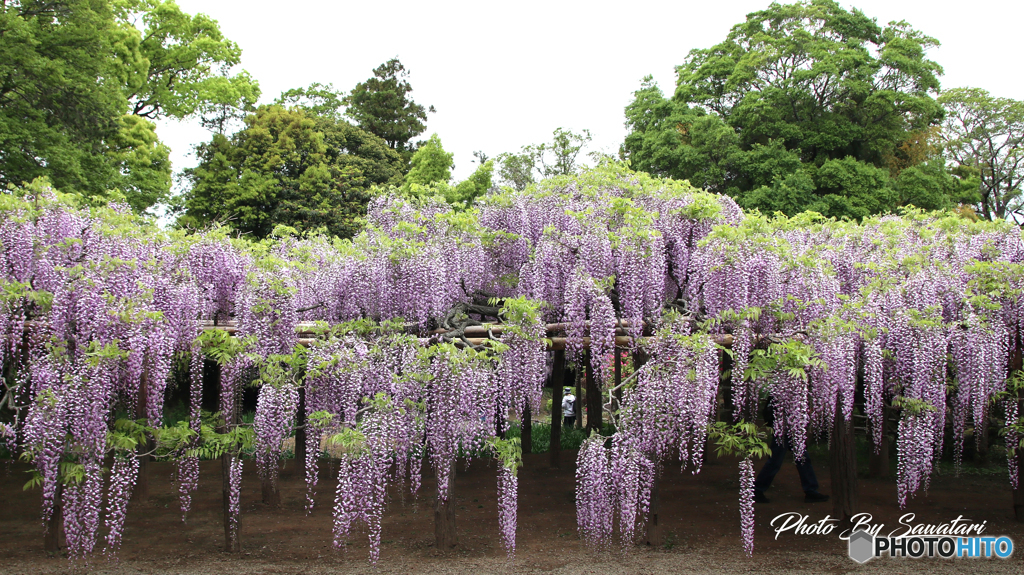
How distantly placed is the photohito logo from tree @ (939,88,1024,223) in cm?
2196

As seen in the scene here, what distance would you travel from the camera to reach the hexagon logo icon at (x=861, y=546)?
24.1ft

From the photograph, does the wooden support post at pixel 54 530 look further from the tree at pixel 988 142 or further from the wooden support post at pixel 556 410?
the tree at pixel 988 142

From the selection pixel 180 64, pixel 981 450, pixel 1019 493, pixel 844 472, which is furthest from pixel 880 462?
pixel 180 64

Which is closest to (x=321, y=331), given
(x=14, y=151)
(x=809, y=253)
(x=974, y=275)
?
(x=809, y=253)

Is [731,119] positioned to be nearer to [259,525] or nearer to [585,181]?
[585,181]

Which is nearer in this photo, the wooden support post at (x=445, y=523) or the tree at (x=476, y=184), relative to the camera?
the wooden support post at (x=445, y=523)

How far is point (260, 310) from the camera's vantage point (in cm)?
690

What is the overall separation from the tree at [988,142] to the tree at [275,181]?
2275 cm

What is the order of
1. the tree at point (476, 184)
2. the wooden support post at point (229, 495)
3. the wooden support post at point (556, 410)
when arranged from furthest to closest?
the tree at point (476, 184)
the wooden support post at point (556, 410)
the wooden support post at point (229, 495)

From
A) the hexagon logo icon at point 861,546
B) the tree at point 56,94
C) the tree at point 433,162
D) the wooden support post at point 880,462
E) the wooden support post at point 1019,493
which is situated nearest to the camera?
the hexagon logo icon at point 861,546

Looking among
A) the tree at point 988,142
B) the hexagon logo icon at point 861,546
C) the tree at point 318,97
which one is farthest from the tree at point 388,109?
the hexagon logo icon at point 861,546

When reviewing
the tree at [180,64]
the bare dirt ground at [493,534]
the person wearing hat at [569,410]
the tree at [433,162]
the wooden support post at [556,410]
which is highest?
the tree at [180,64]

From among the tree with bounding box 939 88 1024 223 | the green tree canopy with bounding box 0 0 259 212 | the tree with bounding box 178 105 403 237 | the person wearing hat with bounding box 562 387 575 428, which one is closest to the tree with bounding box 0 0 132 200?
the green tree canopy with bounding box 0 0 259 212

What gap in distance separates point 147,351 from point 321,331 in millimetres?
1747
